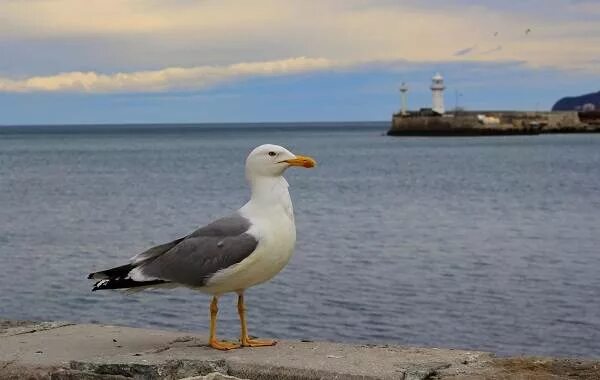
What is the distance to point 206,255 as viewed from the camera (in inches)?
215

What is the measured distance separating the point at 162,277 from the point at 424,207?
28.2 meters

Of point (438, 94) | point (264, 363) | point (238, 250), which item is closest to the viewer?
point (264, 363)

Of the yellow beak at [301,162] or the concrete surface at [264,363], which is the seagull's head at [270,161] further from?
the concrete surface at [264,363]

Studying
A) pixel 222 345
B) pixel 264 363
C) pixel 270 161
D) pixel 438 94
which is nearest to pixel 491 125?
pixel 438 94

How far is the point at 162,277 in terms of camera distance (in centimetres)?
542

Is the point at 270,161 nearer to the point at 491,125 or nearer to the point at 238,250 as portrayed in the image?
the point at 238,250

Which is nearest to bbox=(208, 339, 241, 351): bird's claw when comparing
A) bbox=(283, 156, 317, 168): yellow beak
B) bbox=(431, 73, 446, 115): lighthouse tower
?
bbox=(283, 156, 317, 168): yellow beak

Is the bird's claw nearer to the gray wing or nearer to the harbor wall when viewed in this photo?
the gray wing

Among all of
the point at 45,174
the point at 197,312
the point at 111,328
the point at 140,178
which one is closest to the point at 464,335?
the point at 197,312

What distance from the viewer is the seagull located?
5.38m

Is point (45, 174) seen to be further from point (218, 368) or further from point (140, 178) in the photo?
point (218, 368)

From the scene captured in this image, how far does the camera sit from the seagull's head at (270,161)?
216 inches

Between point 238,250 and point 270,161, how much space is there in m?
0.53

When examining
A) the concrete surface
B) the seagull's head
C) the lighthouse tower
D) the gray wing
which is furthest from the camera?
the lighthouse tower
